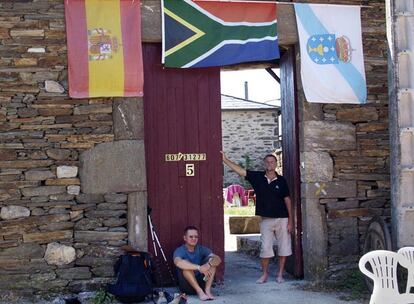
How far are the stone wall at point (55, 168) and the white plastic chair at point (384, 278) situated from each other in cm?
268

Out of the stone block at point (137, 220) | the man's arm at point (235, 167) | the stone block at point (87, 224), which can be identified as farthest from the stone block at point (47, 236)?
the man's arm at point (235, 167)

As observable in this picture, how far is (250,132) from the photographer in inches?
809

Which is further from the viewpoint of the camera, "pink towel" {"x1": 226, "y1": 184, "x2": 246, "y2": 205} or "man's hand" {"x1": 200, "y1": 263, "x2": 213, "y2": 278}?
"pink towel" {"x1": 226, "y1": 184, "x2": 246, "y2": 205}

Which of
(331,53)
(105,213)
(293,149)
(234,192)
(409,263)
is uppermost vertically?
(331,53)

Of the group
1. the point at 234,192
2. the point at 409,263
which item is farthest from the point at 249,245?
the point at 234,192

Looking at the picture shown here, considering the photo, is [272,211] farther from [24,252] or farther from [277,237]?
[24,252]

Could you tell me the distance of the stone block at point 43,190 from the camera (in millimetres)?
6238

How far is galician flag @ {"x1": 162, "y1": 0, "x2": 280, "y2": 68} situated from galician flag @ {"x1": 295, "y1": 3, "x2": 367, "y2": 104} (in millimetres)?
381

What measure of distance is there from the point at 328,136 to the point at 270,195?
942 mm

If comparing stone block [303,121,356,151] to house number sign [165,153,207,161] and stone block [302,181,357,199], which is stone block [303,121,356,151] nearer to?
stone block [302,181,357,199]

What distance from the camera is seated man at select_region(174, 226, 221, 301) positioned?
241 inches

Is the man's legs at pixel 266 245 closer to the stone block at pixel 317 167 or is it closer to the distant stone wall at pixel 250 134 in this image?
the stone block at pixel 317 167

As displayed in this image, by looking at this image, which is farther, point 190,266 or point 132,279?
point 190,266

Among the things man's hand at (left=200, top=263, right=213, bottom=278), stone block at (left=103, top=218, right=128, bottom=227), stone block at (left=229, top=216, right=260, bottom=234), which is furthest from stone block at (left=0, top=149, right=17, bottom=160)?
stone block at (left=229, top=216, right=260, bottom=234)
